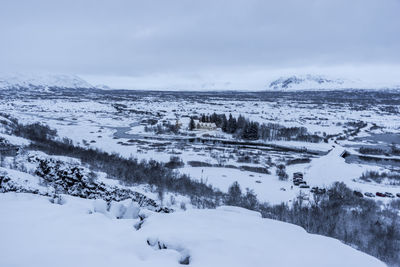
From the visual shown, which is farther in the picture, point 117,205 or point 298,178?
point 298,178

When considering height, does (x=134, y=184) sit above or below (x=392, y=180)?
above

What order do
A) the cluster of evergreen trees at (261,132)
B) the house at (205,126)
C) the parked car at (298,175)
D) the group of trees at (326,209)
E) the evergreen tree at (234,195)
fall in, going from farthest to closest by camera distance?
the house at (205,126) < the cluster of evergreen trees at (261,132) < the parked car at (298,175) < the evergreen tree at (234,195) < the group of trees at (326,209)

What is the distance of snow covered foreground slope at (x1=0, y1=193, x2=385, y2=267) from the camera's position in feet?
17.5

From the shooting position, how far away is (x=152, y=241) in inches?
250

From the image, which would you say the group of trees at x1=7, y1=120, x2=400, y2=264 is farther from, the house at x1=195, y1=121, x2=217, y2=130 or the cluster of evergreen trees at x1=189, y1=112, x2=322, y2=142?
the house at x1=195, y1=121, x2=217, y2=130

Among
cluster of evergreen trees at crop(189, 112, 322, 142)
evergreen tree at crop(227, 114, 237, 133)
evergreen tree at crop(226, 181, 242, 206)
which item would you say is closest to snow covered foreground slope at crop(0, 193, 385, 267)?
evergreen tree at crop(226, 181, 242, 206)

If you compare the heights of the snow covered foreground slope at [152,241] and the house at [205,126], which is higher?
the snow covered foreground slope at [152,241]

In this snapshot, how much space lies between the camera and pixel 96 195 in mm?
12992

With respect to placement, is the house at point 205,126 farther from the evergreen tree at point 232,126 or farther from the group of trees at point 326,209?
the group of trees at point 326,209

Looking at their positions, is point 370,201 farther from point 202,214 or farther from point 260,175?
point 202,214

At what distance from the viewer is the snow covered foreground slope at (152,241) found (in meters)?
5.32

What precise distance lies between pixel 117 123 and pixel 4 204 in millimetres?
64497

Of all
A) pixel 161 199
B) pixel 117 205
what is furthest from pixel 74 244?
pixel 161 199

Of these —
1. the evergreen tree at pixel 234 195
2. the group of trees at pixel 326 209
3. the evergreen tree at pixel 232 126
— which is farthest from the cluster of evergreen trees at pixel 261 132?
the evergreen tree at pixel 234 195
